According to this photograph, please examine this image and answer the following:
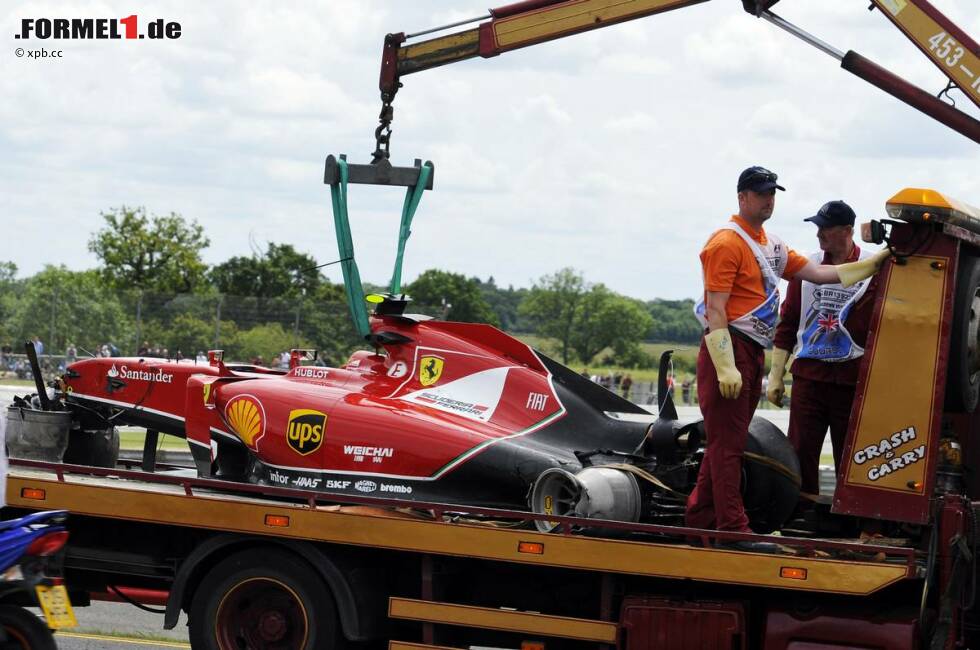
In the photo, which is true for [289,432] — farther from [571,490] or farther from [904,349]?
[904,349]

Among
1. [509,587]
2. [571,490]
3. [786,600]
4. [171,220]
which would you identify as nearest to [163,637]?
[509,587]

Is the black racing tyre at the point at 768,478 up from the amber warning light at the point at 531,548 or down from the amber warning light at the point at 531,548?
up

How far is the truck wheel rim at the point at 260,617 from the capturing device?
7.79m

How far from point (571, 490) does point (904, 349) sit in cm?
190

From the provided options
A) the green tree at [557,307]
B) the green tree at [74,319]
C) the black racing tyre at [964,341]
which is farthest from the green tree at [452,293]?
the black racing tyre at [964,341]

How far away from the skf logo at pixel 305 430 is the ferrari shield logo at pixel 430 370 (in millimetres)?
688

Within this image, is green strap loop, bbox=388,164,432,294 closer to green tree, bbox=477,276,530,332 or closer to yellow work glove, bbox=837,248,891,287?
yellow work glove, bbox=837,248,891,287

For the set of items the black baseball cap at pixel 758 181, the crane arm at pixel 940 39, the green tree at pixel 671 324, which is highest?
the crane arm at pixel 940 39

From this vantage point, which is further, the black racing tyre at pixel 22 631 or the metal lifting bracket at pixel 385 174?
the metal lifting bracket at pixel 385 174

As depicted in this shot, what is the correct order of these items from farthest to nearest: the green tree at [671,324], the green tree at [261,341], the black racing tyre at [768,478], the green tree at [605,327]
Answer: the green tree at [671,324]
the green tree at [605,327]
the green tree at [261,341]
the black racing tyre at [768,478]

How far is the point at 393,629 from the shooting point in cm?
788

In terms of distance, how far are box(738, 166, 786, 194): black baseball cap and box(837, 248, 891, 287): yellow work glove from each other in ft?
1.77

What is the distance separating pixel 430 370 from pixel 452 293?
218 feet

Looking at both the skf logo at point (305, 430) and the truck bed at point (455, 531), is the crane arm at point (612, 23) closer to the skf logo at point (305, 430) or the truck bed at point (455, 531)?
the skf logo at point (305, 430)
